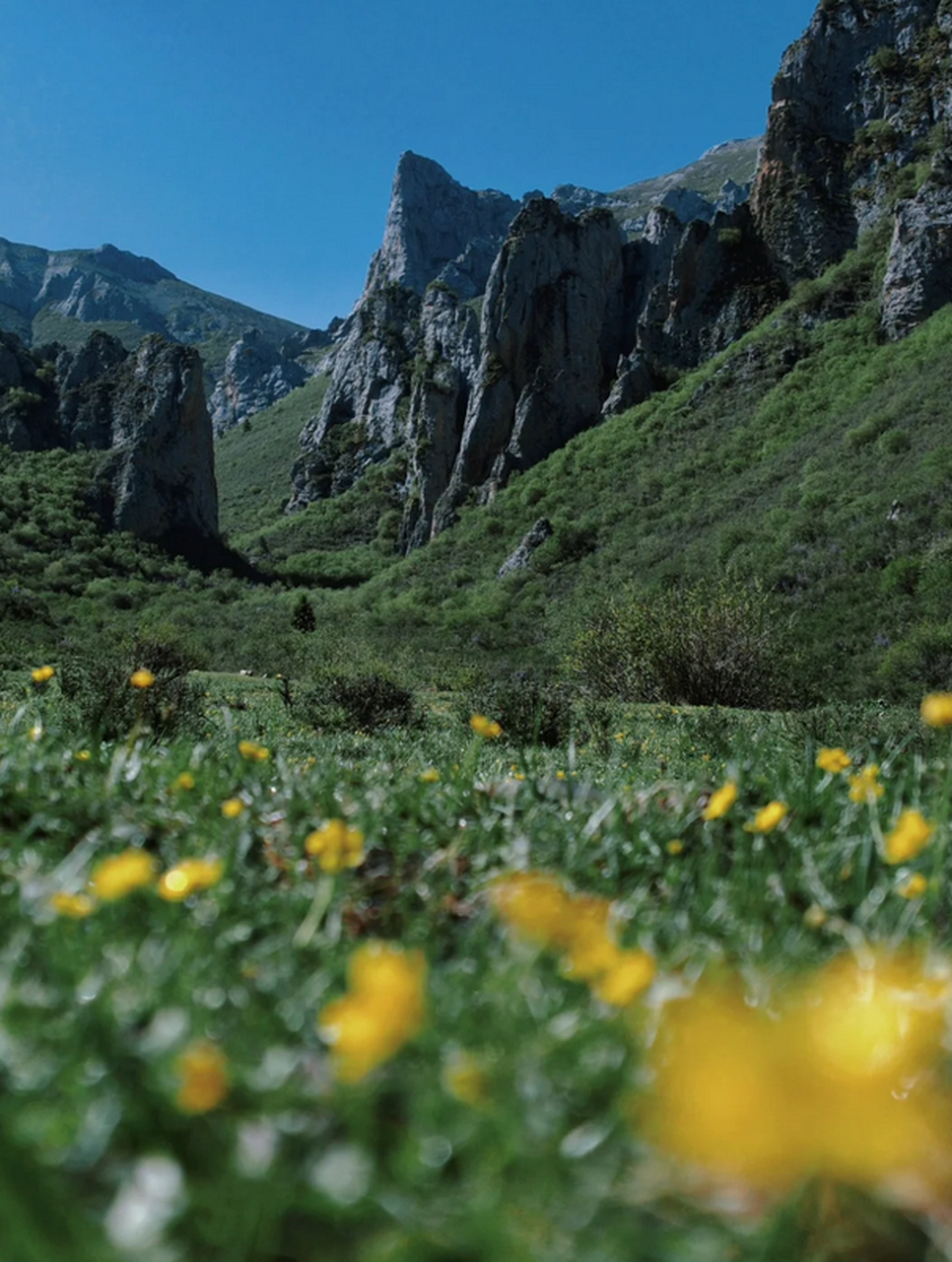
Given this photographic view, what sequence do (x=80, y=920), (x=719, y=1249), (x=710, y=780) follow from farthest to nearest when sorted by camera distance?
(x=710, y=780)
(x=80, y=920)
(x=719, y=1249)

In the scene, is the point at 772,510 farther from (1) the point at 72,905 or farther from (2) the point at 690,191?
(2) the point at 690,191

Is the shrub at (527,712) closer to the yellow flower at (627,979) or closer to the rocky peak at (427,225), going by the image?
the yellow flower at (627,979)

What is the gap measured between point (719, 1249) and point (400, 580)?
4139 centimetres

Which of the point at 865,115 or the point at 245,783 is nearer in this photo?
the point at 245,783

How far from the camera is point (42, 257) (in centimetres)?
16862

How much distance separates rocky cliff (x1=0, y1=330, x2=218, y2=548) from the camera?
164 feet

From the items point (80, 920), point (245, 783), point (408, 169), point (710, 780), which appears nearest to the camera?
point (80, 920)

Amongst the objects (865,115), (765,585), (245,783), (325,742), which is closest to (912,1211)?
(245,783)

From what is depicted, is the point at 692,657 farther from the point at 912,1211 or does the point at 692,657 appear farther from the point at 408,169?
the point at 408,169

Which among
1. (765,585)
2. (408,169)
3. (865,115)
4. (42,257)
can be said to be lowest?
(765,585)

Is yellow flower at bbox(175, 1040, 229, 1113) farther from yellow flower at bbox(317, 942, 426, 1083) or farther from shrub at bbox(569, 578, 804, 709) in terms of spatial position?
shrub at bbox(569, 578, 804, 709)

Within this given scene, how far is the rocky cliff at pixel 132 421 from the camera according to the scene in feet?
164

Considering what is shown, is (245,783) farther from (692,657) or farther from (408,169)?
(408,169)

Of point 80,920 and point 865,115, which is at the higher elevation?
point 865,115
